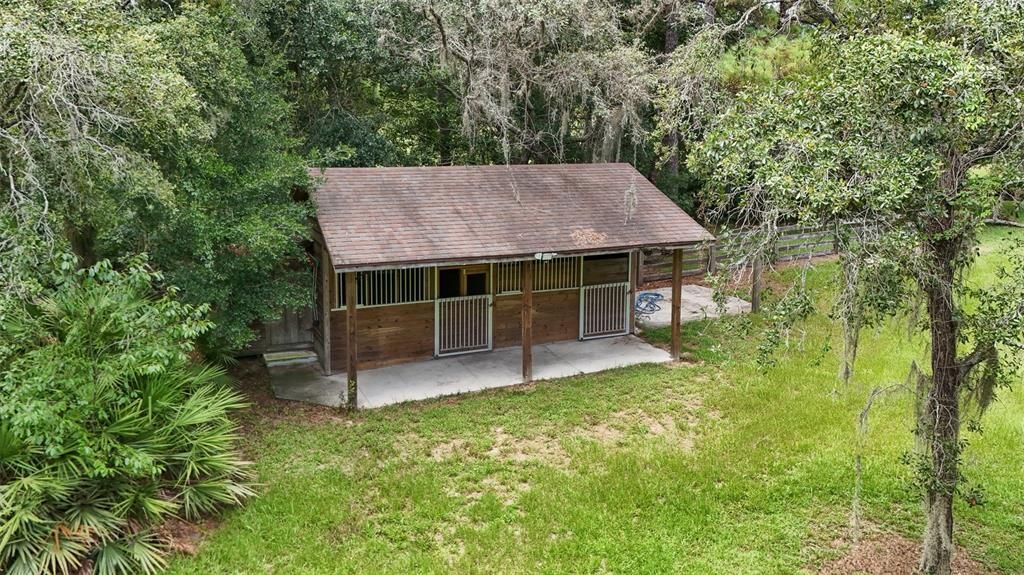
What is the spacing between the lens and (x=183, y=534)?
18.9 ft

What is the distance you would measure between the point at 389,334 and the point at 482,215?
234 cm

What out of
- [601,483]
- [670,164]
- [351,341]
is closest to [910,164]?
[601,483]

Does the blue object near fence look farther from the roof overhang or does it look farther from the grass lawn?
the grass lawn

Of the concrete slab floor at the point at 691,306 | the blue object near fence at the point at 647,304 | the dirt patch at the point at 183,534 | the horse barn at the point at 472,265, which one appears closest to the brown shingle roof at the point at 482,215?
the horse barn at the point at 472,265

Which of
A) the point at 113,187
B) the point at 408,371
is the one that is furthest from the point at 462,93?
the point at 113,187

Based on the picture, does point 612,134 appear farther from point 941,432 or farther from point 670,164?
point 941,432

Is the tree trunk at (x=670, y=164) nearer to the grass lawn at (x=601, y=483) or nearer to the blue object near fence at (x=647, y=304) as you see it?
the blue object near fence at (x=647, y=304)

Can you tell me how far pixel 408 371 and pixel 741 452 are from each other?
16.3ft

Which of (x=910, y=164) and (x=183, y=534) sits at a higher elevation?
(x=910, y=164)

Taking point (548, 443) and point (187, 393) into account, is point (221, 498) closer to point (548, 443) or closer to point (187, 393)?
point (187, 393)

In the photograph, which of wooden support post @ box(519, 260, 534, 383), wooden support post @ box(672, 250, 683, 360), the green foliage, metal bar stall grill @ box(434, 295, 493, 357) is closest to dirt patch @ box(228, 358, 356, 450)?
the green foliage

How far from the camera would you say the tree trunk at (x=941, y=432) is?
200 inches

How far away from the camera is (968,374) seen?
207 inches

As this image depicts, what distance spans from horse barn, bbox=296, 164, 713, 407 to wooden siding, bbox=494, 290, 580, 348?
2 centimetres
